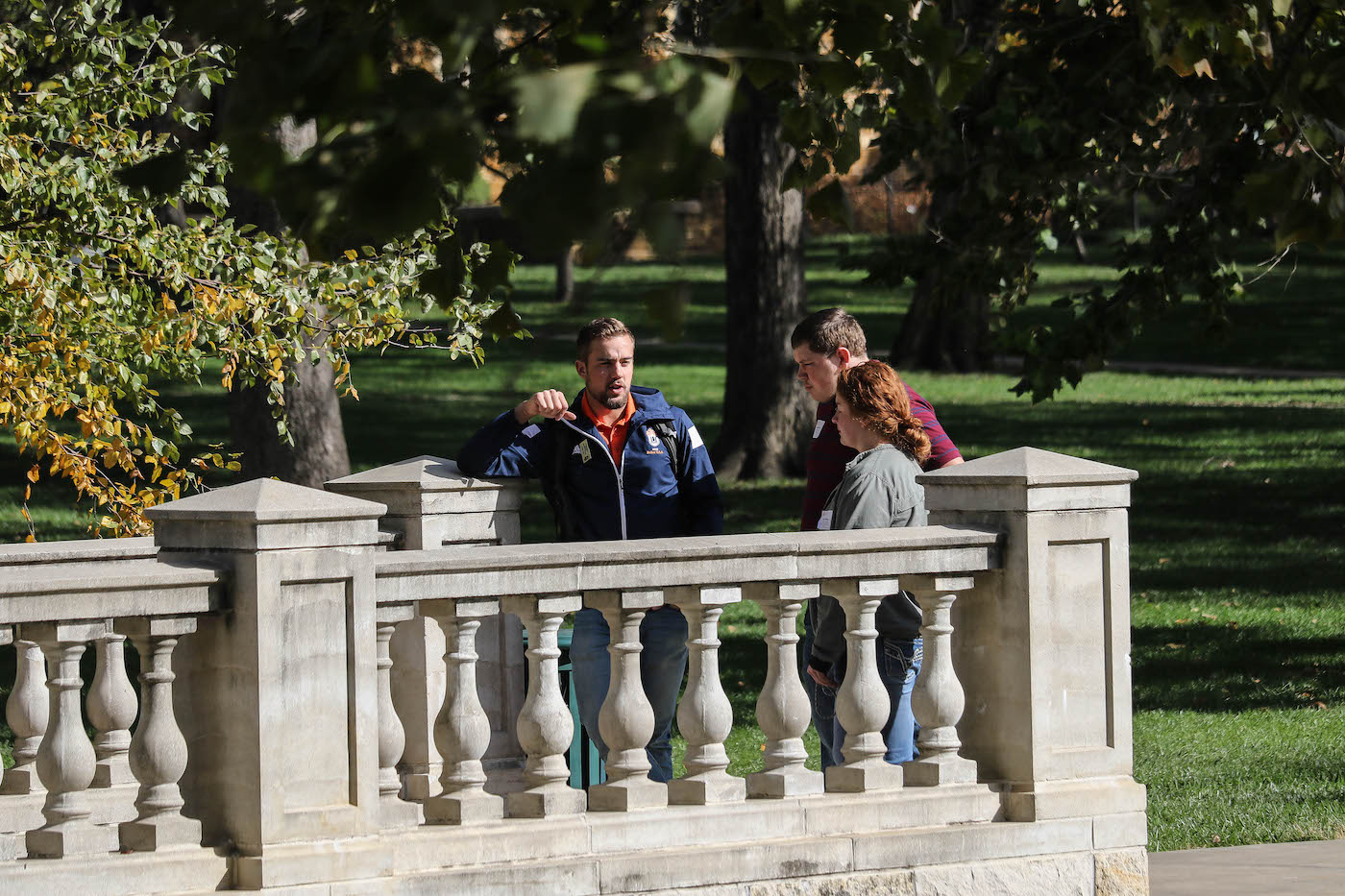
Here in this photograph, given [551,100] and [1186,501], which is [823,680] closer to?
[551,100]

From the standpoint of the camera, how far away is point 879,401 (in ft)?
19.1

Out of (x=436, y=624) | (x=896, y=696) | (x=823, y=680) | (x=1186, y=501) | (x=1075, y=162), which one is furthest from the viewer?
(x=1186, y=501)

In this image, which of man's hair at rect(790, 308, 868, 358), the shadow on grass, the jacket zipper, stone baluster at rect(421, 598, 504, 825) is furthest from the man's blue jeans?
the shadow on grass

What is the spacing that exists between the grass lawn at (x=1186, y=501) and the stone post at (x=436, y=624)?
920mm

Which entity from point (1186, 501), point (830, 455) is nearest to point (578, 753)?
point (830, 455)

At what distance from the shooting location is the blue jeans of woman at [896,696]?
5891mm

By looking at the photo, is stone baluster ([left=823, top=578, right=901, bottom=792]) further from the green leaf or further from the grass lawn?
the green leaf

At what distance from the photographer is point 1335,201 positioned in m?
5.19

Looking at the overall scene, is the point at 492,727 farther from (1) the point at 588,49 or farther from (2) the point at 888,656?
(1) the point at 588,49

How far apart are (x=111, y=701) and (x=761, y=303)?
49.2 ft

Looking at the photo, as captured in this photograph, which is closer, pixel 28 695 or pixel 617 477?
pixel 28 695

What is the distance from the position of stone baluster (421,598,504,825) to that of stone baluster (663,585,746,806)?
1.84ft

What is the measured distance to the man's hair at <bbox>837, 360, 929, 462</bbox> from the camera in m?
5.82

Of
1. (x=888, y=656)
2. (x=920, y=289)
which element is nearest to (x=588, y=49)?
(x=888, y=656)
